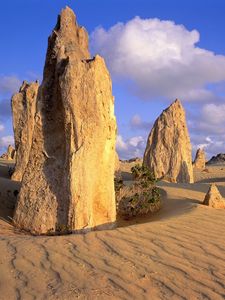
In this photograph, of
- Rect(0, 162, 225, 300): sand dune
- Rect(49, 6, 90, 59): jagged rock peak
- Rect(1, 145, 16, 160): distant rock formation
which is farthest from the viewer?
Rect(1, 145, 16, 160): distant rock formation

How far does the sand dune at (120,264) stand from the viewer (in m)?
5.23

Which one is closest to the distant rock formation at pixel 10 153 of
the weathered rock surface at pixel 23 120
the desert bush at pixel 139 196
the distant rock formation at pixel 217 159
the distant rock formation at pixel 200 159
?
the distant rock formation at pixel 200 159

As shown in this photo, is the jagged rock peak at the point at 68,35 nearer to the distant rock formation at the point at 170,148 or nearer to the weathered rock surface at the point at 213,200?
the weathered rock surface at the point at 213,200

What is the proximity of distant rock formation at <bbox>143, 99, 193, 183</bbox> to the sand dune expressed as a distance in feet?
47.0

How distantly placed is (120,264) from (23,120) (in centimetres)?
1431

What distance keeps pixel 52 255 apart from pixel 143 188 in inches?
233

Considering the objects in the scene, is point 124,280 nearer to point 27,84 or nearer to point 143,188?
point 143,188

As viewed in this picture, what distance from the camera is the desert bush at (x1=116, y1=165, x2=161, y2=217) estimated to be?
11538 mm

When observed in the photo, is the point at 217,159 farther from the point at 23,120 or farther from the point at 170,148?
the point at 23,120

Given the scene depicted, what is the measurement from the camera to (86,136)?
880cm

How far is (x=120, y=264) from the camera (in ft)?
20.0

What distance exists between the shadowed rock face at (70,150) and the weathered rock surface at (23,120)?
909cm

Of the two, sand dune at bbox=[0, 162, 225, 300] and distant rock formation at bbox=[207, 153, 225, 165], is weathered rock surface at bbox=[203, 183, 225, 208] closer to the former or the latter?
sand dune at bbox=[0, 162, 225, 300]

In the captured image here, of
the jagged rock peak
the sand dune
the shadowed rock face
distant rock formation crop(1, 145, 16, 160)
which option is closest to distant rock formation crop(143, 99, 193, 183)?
the jagged rock peak
